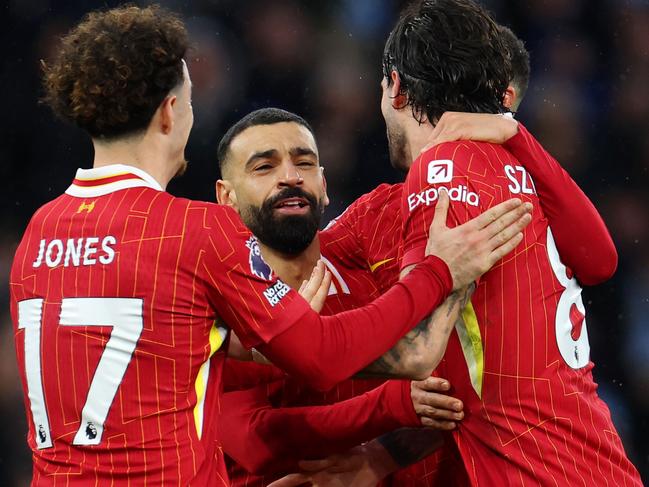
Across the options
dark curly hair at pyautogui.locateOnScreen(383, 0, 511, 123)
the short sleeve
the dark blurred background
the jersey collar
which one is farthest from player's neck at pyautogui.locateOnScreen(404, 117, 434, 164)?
the dark blurred background

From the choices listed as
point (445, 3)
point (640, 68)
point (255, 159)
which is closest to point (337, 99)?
point (640, 68)

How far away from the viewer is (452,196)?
2.35 m

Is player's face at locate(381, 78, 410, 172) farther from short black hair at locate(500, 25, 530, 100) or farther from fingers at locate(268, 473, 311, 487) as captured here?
short black hair at locate(500, 25, 530, 100)

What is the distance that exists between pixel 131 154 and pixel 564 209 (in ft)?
3.82

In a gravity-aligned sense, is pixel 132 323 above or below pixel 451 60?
below

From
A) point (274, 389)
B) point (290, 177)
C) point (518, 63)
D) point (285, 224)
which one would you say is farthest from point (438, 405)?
point (518, 63)

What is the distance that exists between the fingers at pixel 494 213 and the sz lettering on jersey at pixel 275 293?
1.75ft

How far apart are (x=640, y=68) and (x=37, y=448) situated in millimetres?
5254

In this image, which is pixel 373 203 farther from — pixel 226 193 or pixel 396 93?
pixel 396 93

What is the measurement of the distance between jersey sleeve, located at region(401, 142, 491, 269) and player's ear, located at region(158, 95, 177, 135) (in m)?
0.64

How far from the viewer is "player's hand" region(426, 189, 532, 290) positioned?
2309 millimetres

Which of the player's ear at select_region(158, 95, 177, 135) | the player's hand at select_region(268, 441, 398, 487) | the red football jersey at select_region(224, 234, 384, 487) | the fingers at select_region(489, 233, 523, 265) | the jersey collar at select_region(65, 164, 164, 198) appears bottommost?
the player's hand at select_region(268, 441, 398, 487)

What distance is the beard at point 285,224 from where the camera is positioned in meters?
3.49

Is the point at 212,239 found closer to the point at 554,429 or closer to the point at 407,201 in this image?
the point at 407,201
